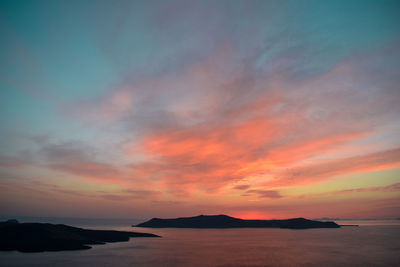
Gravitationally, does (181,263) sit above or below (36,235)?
below

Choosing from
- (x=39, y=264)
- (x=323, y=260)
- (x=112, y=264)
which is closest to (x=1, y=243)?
(x=39, y=264)

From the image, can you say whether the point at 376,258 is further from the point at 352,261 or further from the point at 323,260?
the point at 323,260

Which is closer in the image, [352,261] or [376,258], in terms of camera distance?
[352,261]

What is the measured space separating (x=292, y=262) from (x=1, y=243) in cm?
8777

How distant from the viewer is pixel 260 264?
5953 centimetres

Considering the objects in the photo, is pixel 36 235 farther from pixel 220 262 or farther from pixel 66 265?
pixel 220 262

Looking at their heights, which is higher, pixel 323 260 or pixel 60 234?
pixel 60 234

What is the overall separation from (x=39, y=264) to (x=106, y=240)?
59.0 meters

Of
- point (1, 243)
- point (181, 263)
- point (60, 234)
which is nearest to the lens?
point (181, 263)

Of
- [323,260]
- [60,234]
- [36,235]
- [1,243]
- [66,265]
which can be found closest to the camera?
[66,265]

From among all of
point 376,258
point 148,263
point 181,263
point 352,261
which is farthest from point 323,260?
point 148,263

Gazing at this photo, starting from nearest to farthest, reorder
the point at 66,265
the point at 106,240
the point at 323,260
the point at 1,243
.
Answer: the point at 66,265 < the point at 323,260 < the point at 1,243 < the point at 106,240

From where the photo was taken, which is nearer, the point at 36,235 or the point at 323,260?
the point at 323,260

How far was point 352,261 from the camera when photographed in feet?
205
